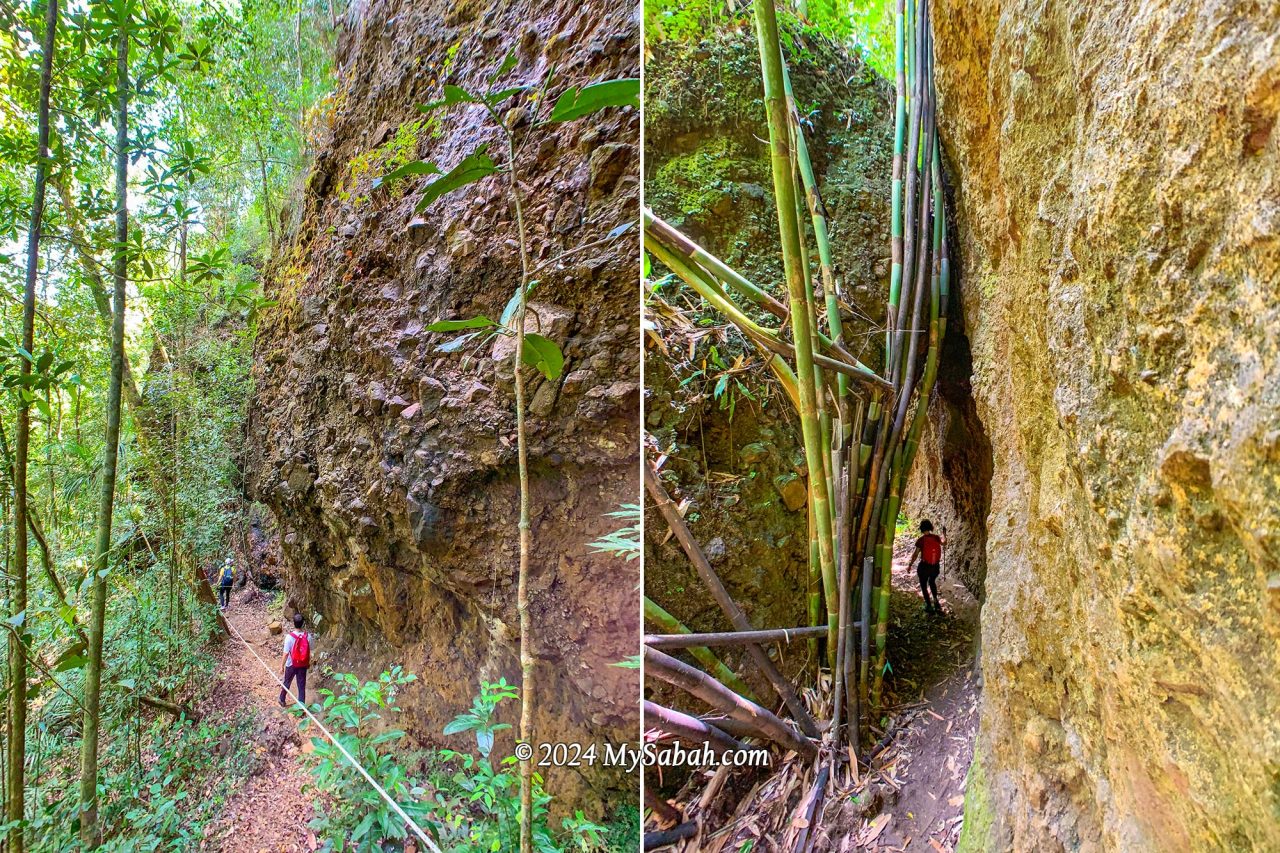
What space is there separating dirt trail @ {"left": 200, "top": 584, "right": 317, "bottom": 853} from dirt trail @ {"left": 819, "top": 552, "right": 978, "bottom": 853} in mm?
1036

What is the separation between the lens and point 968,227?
1.35m

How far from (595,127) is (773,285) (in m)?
0.60

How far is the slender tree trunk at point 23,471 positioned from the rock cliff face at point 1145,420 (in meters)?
1.55

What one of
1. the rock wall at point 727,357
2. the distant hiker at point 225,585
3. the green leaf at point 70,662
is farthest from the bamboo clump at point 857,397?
the distant hiker at point 225,585

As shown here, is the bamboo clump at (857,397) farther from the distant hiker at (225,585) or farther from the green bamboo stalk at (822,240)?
the distant hiker at (225,585)

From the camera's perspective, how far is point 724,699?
41.3 inches

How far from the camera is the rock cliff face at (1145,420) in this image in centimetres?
40

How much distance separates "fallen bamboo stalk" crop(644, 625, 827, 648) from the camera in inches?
41.3

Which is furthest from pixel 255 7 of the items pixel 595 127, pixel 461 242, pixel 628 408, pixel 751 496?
pixel 751 496

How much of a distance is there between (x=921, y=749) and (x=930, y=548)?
0.77 meters

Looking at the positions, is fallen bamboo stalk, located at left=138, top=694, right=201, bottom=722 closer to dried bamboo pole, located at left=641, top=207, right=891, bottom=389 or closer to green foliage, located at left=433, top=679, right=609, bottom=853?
green foliage, located at left=433, top=679, right=609, bottom=853

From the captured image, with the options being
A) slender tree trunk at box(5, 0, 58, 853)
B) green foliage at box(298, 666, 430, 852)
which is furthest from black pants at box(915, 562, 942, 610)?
slender tree trunk at box(5, 0, 58, 853)

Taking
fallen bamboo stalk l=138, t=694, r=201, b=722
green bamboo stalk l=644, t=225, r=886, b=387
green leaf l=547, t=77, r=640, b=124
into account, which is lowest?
fallen bamboo stalk l=138, t=694, r=201, b=722

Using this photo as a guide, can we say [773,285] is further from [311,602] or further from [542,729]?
[311,602]
